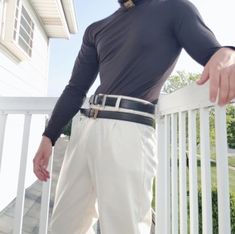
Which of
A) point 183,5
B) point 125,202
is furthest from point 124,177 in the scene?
point 183,5

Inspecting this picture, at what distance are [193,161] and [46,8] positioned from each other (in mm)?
4996

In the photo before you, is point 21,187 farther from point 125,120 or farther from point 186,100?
point 186,100

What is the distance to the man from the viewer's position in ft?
3.17

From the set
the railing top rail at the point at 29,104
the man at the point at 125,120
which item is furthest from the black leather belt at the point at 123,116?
the railing top rail at the point at 29,104

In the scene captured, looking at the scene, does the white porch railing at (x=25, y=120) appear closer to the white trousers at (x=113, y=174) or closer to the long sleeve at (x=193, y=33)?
the white trousers at (x=113, y=174)

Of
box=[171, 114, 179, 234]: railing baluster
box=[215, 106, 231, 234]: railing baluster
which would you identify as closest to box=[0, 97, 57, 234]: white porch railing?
box=[171, 114, 179, 234]: railing baluster

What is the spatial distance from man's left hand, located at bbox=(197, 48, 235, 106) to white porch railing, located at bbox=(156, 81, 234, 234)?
0.55 ft

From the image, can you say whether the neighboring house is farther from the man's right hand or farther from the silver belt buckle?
the silver belt buckle

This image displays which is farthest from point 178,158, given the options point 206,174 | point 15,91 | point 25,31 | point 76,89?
point 25,31

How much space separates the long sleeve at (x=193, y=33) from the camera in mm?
851

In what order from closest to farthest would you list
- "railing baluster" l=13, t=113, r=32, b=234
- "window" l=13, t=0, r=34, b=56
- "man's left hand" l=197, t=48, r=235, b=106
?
"man's left hand" l=197, t=48, r=235, b=106 → "railing baluster" l=13, t=113, r=32, b=234 → "window" l=13, t=0, r=34, b=56

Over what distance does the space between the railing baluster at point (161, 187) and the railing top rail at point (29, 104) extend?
778mm

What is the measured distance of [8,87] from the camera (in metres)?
3.81

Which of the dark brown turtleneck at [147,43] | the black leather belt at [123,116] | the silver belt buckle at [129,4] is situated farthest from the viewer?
the silver belt buckle at [129,4]
